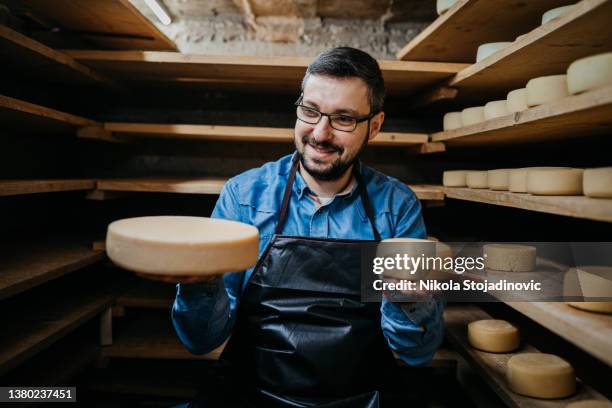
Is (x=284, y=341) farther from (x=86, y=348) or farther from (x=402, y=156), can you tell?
(x=402, y=156)

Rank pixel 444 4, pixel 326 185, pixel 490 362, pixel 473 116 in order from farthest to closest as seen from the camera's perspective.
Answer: pixel 444 4, pixel 473 116, pixel 490 362, pixel 326 185

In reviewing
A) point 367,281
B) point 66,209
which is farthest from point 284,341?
point 66,209

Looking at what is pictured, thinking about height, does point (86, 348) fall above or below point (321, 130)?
Result: below

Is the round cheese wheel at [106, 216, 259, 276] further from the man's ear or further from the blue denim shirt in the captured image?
the man's ear

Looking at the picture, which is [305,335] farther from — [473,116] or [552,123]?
[473,116]

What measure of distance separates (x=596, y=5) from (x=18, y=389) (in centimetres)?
258

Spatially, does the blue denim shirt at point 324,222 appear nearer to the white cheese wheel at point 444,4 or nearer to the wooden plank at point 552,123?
the wooden plank at point 552,123

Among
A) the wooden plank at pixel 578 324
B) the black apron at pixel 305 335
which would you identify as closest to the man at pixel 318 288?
the black apron at pixel 305 335

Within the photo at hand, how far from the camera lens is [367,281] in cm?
177

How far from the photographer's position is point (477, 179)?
2.29 metres

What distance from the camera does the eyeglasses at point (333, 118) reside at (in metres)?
1.75

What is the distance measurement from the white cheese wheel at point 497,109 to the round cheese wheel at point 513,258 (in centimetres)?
59

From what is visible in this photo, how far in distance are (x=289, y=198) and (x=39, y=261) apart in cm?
126

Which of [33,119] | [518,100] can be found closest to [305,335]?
[518,100]
